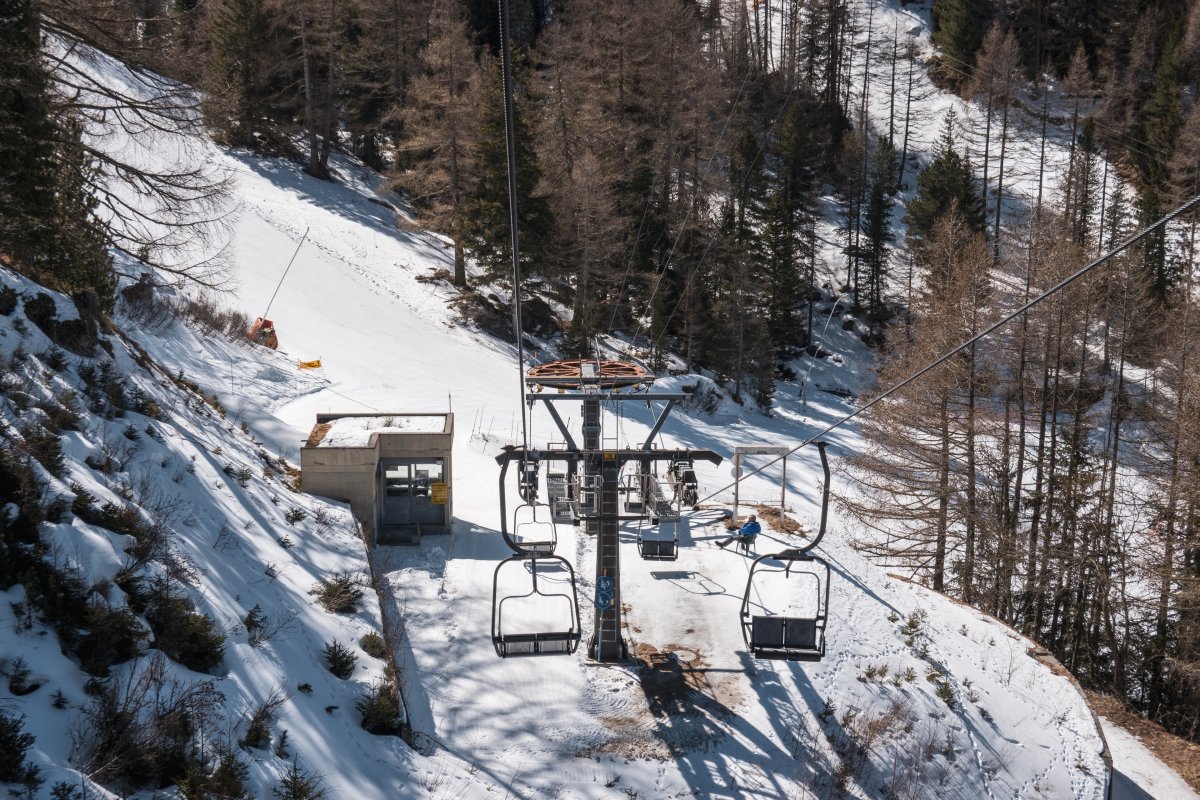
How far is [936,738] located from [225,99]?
14.9m

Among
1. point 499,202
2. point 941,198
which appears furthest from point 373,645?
point 941,198

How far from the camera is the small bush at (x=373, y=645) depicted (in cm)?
1095

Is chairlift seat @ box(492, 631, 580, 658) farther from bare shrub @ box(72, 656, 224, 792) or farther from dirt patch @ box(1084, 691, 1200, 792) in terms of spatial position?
dirt patch @ box(1084, 691, 1200, 792)

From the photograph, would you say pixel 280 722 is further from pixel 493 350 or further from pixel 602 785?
pixel 493 350

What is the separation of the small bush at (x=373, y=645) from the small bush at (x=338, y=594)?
2.09ft

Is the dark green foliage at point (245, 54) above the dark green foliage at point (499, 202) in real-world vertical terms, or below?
above

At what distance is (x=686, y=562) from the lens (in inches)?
642

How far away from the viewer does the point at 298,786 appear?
7.45 m

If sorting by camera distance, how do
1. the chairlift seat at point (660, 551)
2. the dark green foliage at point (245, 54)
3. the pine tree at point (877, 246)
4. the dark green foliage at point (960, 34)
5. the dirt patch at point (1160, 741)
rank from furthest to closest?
1. the dark green foliage at point (960, 34)
2. the pine tree at point (877, 246)
3. the dark green foliage at point (245, 54)
4. the dirt patch at point (1160, 741)
5. the chairlift seat at point (660, 551)

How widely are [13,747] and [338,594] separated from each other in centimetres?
611

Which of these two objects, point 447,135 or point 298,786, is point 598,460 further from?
point 447,135

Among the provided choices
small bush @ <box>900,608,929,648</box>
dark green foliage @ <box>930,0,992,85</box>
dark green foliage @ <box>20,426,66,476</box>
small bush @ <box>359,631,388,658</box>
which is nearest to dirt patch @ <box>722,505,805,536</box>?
small bush @ <box>900,608,929,648</box>

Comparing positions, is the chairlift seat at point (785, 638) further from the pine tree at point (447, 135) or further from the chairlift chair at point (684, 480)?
the pine tree at point (447, 135)

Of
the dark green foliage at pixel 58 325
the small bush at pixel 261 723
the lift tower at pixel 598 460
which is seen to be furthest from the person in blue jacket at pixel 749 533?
the dark green foliage at pixel 58 325
